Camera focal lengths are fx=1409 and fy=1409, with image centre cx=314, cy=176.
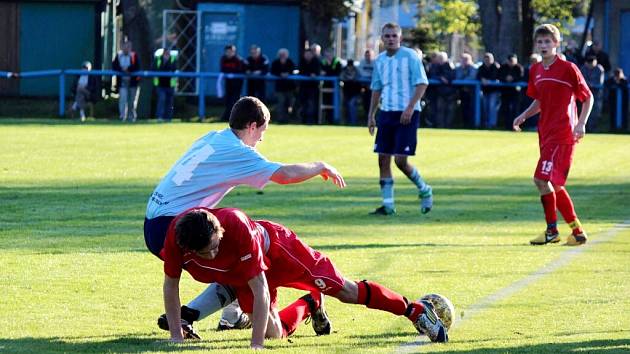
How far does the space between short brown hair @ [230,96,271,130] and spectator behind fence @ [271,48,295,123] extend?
83.3 ft

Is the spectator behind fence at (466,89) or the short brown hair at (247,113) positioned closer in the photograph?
the short brown hair at (247,113)

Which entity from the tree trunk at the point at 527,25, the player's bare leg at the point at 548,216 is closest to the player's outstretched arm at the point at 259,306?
the player's bare leg at the point at 548,216

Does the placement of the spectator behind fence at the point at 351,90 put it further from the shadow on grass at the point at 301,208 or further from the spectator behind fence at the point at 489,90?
the shadow on grass at the point at 301,208

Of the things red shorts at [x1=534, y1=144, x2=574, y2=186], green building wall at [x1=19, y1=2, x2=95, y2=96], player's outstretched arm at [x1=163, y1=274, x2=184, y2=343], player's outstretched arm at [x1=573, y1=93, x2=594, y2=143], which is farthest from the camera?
green building wall at [x1=19, y1=2, x2=95, y2=96]

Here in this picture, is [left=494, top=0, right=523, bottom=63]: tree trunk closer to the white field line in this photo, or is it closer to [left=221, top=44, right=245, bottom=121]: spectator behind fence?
[left=221, top=44, right=245, bottom=121]: spectator behind fence

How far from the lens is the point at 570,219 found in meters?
12.2

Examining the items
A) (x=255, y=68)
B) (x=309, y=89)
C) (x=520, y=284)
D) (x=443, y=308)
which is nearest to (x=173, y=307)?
(x=443, y=308)

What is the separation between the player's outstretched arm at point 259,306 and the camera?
6895mm

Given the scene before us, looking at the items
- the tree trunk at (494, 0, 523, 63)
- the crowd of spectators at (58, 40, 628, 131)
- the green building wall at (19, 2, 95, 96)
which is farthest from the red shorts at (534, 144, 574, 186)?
the green building wall at (19, 2, 95, 96)

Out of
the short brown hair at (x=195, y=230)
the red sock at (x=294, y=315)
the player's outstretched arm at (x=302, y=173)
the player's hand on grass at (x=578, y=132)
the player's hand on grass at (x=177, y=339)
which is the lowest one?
the player's hand on grass at (x=177, y=339)

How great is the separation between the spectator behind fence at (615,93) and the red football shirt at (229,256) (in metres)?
27.3

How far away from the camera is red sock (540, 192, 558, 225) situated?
1221cm

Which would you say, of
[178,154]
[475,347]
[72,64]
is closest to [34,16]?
[72,64]

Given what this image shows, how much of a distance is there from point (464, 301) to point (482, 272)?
1.42 meters
